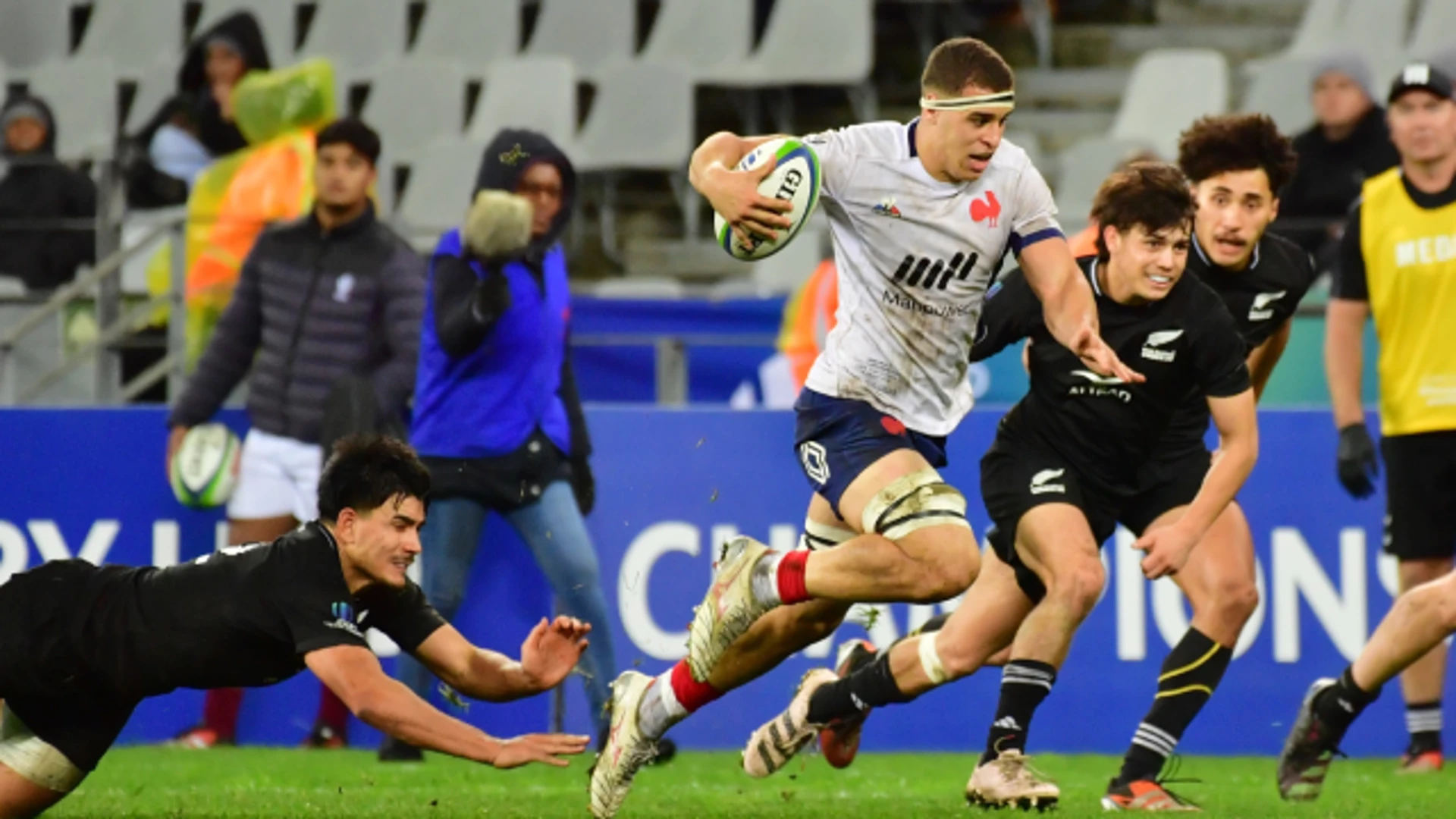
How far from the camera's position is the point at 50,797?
223 inches

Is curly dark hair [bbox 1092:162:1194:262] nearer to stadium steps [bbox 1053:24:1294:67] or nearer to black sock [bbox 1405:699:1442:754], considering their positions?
black sock [bbox 1405:699:1442:754]

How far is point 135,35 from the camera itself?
16.8 meters

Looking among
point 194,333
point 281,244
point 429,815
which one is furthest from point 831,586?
point 194,333

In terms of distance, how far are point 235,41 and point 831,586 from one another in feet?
26.0

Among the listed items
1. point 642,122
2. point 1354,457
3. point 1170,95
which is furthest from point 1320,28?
point 1354,457

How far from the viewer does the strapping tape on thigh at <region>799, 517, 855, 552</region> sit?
613cm

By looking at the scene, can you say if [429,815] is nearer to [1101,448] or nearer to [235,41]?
[1101,448]

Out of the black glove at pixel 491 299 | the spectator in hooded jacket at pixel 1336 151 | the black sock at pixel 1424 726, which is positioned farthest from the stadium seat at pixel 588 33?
the black sock at pixel 1424 726

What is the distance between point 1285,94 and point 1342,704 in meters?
7.06

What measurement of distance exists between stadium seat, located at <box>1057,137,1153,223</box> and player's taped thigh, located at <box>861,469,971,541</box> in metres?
7.13

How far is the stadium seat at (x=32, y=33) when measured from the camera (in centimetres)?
1731

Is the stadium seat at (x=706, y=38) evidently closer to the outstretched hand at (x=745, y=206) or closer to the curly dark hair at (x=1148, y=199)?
the curly dark hair at (x=1148, y=199)

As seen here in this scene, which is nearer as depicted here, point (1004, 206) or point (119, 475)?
point (1004, 206)

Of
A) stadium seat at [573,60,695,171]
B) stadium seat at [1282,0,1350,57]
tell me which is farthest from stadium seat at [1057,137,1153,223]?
stadium seat at [573,60,695,171]
